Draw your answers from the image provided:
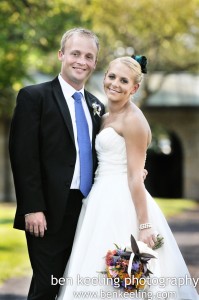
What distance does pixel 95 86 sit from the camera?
31.9 metres

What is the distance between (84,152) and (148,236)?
745 mm

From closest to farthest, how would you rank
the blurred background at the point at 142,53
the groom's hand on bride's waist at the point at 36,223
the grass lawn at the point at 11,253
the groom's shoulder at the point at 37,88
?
the groom's hand on bride's waist at the point at 36,223
the groom's shoulder at the point at 37,88
the grass lawn at the point at 11,253
the blurred background at the point at 142,53

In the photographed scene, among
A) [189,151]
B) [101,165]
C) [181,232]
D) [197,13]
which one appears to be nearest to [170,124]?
[189,151]

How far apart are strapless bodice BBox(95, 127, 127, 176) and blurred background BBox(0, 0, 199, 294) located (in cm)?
425

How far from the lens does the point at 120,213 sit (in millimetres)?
5570

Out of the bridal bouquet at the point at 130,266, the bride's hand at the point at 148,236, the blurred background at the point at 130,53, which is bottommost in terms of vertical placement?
the bridal bouquet at the point at 130,266

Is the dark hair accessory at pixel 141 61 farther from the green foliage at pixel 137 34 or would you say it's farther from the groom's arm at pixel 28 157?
the green foliage at pixel 137 34

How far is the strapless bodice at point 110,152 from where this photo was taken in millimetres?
5590

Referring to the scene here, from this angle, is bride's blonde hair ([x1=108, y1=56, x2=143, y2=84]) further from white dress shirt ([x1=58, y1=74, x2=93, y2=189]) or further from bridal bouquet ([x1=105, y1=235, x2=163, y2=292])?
bridal bouquet ([x1=105, y1=235, x2=163, y2=292])

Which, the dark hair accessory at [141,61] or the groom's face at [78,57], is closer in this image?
the groom's face at [78,57]

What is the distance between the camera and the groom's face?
5559 millimetres

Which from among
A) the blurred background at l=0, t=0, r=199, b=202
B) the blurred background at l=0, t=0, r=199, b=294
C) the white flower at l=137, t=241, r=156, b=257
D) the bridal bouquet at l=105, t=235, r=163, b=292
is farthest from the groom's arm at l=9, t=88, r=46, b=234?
the blurred background at l=0, t=0, r=199, b=202

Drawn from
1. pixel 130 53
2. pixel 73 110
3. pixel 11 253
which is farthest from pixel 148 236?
pixel 130 53

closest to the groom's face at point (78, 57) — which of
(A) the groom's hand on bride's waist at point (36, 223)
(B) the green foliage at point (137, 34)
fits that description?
(A) the groom's hand on bride's waist at point (36, 223)
